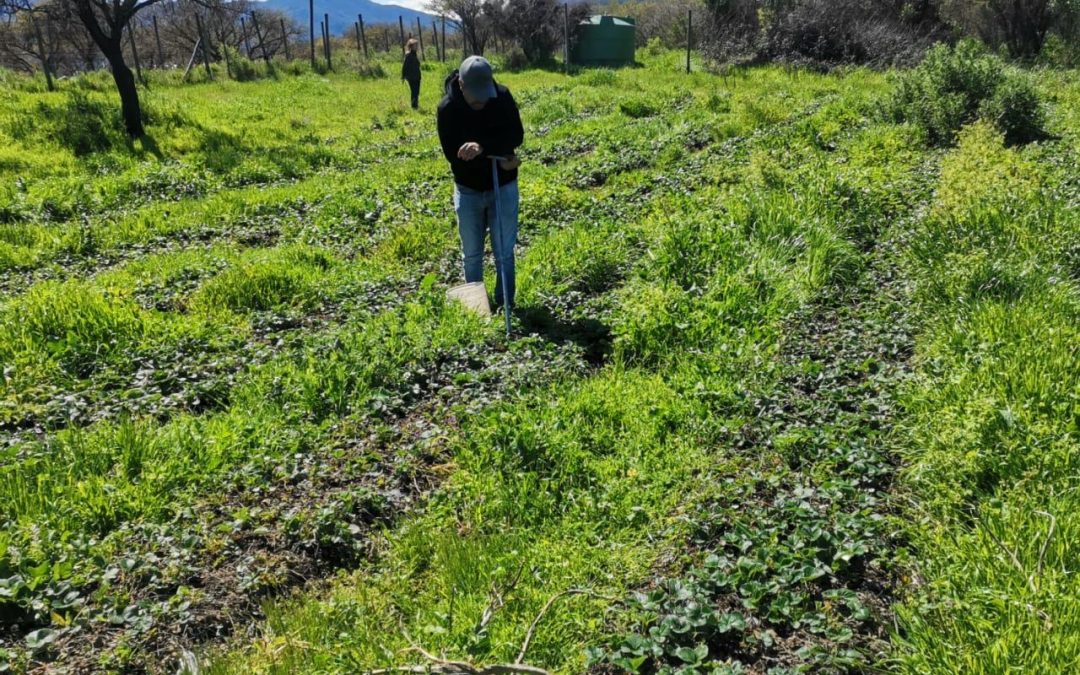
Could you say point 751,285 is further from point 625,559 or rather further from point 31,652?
point 31,652

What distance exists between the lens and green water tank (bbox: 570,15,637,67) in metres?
28.4

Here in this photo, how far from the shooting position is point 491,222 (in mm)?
5789

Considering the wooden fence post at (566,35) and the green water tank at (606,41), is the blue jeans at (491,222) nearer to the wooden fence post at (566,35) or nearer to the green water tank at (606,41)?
the wooden fence post at (566,35)

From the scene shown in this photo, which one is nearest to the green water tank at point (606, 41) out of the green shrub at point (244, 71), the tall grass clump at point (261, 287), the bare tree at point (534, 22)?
the bare tree at point (534, 22)

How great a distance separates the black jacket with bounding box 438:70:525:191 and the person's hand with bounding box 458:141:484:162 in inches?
7.6

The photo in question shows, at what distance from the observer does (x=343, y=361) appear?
197 inches

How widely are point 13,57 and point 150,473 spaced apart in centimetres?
5188

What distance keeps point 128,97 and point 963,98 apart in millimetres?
14662

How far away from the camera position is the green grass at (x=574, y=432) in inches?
114

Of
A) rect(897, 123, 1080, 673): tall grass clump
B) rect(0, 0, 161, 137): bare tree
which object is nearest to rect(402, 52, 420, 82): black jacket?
rect(0, 0, 161, 137): bare tree

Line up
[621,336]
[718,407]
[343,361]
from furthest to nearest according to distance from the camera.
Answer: [621,336] < [343,361] < [718,407]

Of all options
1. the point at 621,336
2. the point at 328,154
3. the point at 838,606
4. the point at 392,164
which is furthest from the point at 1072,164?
the point at 328,154

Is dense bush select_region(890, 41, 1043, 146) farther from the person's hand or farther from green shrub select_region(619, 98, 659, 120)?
the person's hand

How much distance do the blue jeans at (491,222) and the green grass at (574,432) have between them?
52 cm
